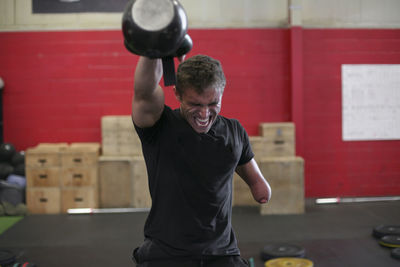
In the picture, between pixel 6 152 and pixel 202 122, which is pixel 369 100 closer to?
pixel 6 152

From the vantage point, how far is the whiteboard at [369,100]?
20.5 feet

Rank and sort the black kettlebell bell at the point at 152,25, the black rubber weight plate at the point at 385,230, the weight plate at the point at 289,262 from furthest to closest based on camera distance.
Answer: the black rubber weight plate at the point at 385,230 < the weight plate at the point at 289,262 < the black kettlebell bell at the point at 152,25

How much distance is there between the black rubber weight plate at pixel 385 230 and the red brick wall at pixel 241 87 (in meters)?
1.72

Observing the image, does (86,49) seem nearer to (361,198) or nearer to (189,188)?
(361,198)

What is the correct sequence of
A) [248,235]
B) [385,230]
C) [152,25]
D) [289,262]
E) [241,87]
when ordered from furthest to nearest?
[241,87] → [248,235] → [385,230] → [289,262] → [152,25]

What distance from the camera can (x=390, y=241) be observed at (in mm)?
4230

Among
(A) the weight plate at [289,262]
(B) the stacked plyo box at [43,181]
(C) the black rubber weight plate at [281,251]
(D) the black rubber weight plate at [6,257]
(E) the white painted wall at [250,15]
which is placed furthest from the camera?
(E) the white painted wall at [250,15]

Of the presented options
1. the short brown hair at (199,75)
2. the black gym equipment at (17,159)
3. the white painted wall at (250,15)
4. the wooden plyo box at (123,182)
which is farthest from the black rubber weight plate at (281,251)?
the black gym equipment at (17,159)

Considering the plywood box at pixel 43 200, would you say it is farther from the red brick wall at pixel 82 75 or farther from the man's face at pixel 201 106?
the man's face at pixel 201 106

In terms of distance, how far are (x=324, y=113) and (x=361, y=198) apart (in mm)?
1290

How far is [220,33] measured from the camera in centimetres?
621

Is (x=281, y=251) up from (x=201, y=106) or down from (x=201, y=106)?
down

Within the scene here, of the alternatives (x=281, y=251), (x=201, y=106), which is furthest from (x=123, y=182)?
(x=201, y=106)

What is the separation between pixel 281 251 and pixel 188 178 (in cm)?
267
